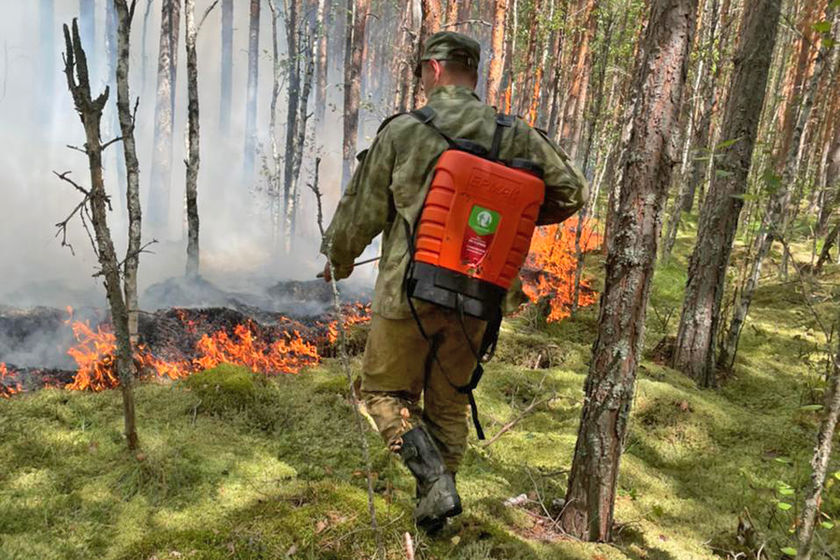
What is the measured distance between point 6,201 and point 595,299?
18619mm

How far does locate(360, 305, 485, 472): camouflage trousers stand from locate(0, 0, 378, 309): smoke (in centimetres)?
203

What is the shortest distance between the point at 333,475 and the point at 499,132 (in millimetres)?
2505

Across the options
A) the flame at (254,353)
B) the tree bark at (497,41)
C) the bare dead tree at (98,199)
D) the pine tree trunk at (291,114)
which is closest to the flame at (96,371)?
the flame at (254,353)

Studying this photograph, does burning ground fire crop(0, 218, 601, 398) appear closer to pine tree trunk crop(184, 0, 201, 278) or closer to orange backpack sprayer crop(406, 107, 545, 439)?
pine tree trunk crop(184, 0, 201, 278)

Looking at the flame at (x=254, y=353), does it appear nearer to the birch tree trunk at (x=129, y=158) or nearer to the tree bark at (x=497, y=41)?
the birch tree trunk at (x=129, y=158)

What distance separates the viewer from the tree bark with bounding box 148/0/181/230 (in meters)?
18.4

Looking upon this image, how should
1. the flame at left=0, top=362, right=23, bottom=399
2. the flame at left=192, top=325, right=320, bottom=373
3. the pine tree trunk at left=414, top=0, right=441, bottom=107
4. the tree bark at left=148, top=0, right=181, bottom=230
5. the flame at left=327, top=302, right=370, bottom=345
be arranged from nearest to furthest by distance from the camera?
the flame at left=0, top=362, right=23, bottom=399, the flame at left=192, top=325, right=320, bottom=373, the pine tree trunk at left=414, top=0, right=441, bottom=107, the flame at left=327, top=302, right=370, bottom=345, the tree bark at left=148, top=0, right=181, bottom=230

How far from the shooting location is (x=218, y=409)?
177 inches

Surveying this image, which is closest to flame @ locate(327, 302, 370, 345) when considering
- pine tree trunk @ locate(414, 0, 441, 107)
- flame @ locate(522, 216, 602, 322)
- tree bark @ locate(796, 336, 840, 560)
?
flame @ locate(522, 216, 602, 322)

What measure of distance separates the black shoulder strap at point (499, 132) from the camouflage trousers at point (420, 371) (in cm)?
80

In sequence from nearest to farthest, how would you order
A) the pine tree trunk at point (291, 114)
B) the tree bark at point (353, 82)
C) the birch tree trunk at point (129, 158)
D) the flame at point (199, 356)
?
the birch tree trunk at point (129, 158) → the flame at point (199, 356) → the tree bark at point (353, 82) → the pine tree trunk at point (291, 114)

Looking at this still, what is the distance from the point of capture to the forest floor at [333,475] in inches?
104

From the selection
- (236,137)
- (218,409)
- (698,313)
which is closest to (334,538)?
(218,409)

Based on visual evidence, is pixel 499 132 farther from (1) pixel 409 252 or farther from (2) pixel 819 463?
(2) pixel 819 463
